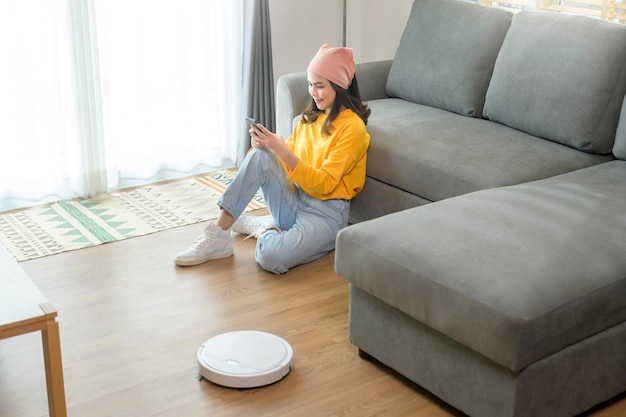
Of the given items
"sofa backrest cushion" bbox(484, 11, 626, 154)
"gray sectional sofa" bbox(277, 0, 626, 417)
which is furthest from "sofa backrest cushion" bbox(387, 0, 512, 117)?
"sofa backrest cushion" bbox(484, 11, 626, 154)

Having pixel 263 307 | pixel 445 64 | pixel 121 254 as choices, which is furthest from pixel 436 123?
pixel 121 254

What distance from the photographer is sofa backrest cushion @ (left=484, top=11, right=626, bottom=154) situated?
10.8ft

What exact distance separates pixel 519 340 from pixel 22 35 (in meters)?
2.75

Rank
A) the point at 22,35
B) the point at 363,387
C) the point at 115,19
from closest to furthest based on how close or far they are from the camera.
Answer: the point at 363,387 → the point at 22,35 → the point at 115,19

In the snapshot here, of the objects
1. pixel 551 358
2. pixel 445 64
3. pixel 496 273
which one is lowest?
pixel 551 358

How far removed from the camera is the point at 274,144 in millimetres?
3285

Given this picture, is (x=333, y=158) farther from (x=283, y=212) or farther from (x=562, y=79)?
A: (x=562, y=79)

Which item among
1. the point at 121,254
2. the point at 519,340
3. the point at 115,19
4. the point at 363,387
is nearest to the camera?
the point at 519,340

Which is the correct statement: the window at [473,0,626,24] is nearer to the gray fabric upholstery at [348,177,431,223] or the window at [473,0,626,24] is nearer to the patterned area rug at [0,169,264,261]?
the gray fabric upholstery at [348,177,431,223]

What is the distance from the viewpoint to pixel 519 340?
213 cm

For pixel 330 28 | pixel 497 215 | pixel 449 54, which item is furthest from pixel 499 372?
pixel 330 28

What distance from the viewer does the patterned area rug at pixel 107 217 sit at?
3660 millimetres

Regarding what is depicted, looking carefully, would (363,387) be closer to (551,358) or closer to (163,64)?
(551,358)

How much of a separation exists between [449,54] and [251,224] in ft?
3.86
